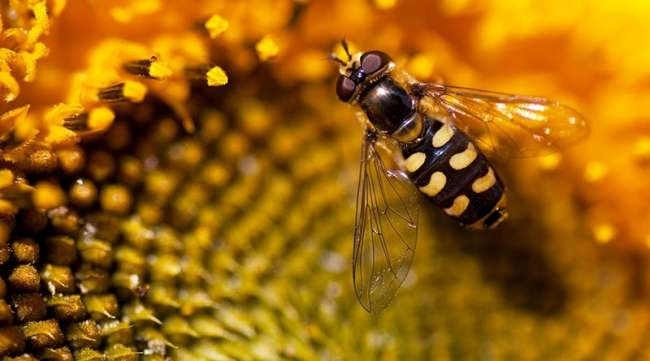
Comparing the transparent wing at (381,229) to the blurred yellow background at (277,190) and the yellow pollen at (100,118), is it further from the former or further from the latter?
the yellow pollen at (100,118)

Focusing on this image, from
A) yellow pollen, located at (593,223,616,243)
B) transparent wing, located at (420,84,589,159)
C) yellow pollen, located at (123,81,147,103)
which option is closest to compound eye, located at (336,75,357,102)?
transparent wing, located at (420,84,589,159)

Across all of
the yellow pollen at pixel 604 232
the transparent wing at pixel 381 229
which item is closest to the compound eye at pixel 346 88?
the transparent wing at pixel 381 229

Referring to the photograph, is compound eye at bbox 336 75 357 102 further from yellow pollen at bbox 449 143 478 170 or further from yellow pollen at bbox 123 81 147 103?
yellow pollen at bbox 123 81 147 103

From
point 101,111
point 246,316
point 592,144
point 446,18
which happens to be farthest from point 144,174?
point 592,144

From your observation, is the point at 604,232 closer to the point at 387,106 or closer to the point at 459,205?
the point at 459,205

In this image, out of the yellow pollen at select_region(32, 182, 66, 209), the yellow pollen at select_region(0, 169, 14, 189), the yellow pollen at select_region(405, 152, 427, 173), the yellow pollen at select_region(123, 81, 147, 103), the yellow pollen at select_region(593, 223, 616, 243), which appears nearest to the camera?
the yellow pollen at select_region(0, 169, 14, 189)

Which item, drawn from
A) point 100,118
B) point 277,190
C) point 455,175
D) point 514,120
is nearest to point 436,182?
point 455,175

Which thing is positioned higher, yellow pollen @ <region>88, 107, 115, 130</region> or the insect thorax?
the insect thorax
